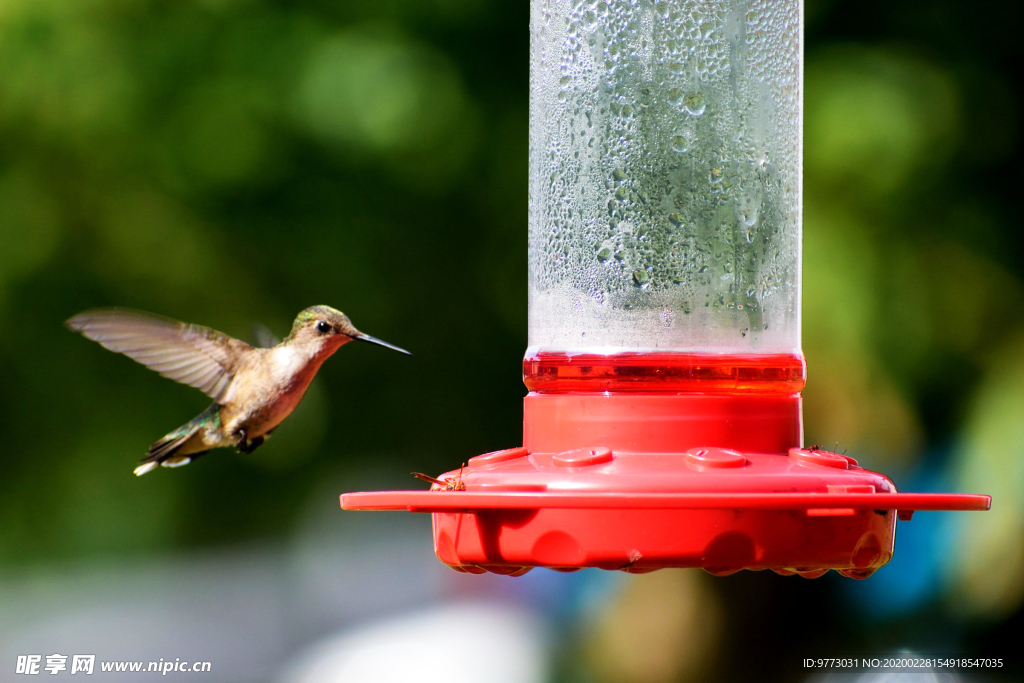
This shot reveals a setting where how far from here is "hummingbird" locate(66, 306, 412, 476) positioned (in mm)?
3561

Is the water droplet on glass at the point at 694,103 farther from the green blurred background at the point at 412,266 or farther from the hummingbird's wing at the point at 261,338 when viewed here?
the green blurred background at the point at 412,266

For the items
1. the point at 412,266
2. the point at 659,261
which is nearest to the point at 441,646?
the point at 412,266

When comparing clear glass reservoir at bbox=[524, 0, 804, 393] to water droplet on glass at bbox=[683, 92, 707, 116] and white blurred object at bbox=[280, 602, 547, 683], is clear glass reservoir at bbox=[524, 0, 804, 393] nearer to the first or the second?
water droplet on glass at bbox=[683, 92, 707, 116]

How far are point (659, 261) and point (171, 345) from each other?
80.3 inches

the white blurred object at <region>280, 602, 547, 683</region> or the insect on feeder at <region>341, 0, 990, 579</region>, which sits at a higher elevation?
the insect on feeder at <region>341, 0, 990, 579</region>

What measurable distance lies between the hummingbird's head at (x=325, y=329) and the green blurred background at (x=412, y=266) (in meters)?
1.78

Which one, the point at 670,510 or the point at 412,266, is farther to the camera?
the point at 412,266

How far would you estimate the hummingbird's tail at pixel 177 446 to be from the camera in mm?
3910

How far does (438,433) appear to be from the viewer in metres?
5.75

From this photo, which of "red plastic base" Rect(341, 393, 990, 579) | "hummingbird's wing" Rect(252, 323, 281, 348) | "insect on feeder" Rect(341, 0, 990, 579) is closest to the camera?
"red plastic base" Rect(341, 393, 990, 579)

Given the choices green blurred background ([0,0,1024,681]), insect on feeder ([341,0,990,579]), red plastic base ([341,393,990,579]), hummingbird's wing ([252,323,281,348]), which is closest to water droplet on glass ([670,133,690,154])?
insect on feeder ([341,0,990,579])

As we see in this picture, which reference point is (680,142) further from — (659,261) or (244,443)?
(244,443)

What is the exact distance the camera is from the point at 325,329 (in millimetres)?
3572

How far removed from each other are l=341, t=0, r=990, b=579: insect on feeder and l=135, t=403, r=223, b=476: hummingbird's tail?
184 cm
